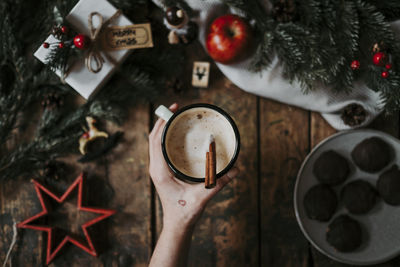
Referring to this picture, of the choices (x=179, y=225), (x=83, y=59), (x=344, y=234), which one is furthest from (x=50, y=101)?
(x=344, y=234)

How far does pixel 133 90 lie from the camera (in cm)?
115

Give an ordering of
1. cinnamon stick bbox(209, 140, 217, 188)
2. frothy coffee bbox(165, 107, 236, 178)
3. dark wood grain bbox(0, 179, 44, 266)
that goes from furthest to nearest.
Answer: dark wood grain bbox(0, 179, 44, 266)
frothy coffee bbox(165, 107, 236, 178)
cinnamon stick bbox(209, 140, 217, 188)

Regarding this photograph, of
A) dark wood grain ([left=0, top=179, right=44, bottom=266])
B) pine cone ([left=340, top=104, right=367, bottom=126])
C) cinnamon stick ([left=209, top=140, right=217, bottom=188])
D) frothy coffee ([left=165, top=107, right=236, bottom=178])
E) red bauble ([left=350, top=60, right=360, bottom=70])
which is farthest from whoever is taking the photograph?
dark wood grain ([left=0, top=179, right=44, bottom=266])

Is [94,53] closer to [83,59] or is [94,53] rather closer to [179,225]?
[83,59]

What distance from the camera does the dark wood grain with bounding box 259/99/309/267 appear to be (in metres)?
1.17

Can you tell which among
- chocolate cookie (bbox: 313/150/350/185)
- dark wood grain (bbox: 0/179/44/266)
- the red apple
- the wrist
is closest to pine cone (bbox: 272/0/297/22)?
the red apple

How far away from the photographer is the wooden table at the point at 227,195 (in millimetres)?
1170

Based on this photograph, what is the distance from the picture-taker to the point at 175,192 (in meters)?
0.92

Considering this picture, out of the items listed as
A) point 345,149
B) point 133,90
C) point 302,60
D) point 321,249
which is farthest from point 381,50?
point 133,90

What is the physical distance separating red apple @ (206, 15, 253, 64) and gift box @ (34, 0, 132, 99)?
0.90 feet

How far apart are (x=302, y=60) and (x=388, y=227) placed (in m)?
0.61

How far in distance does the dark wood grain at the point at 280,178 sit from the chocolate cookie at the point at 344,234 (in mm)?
123

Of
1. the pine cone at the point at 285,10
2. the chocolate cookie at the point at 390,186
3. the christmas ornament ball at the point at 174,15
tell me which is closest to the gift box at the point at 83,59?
the christmas ornament ball at the point at 174,15

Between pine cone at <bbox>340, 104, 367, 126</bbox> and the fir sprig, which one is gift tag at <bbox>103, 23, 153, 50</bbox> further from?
pine cone at <bbox>340, 104, 367, 126</bbox>
